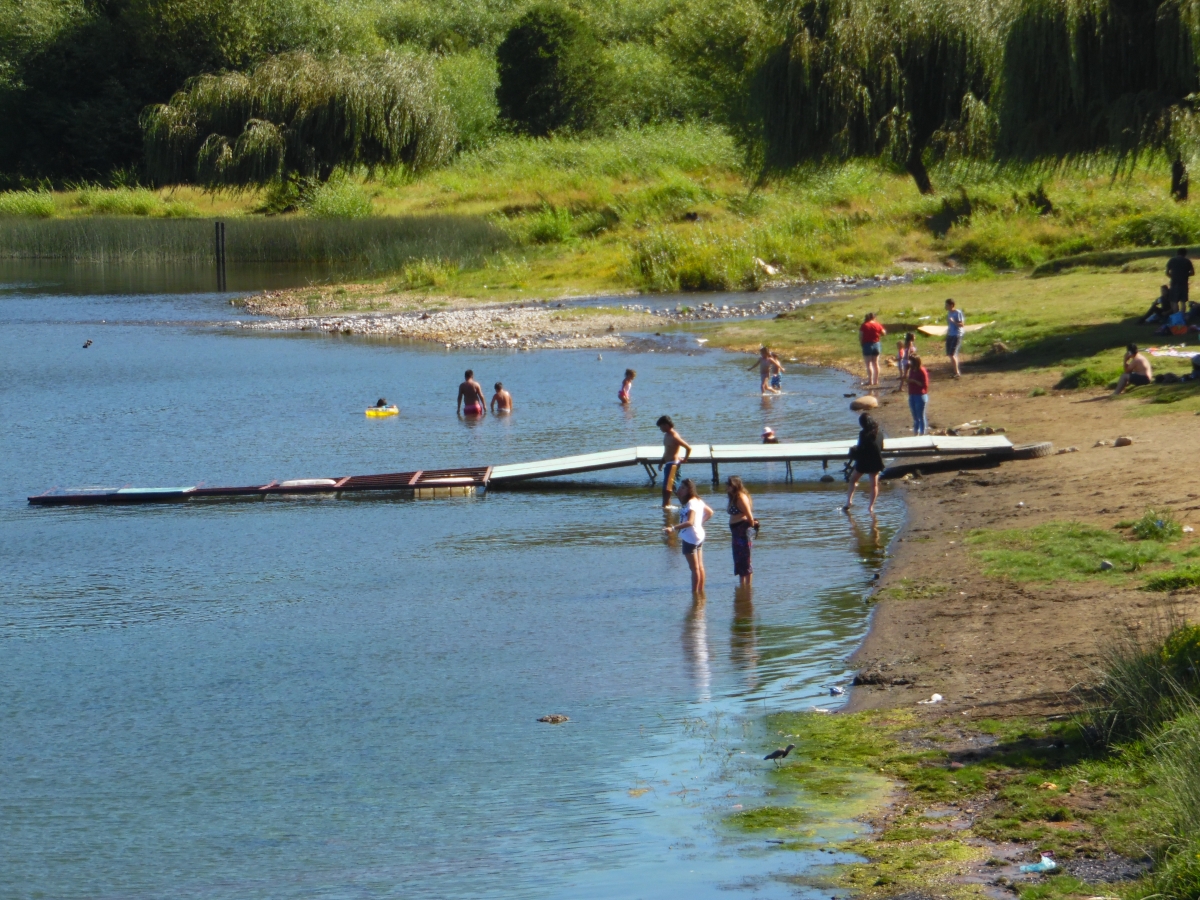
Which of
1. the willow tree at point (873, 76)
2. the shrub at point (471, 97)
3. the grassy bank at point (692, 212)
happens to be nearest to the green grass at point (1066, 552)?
the grassy bank at point (692, 212)

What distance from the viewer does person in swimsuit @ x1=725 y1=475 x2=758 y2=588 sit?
48.4 ft

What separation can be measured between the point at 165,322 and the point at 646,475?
87.3ft

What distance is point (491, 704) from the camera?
11852 millimetres

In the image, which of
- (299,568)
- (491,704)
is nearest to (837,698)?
(491,704)

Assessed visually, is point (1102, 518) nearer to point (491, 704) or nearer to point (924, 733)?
point (924, 733)

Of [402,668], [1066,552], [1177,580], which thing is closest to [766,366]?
[1066,552]

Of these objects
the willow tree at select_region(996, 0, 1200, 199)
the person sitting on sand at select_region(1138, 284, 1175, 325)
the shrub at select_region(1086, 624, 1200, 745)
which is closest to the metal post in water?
the willow tree at select_region(996, 0, 1200, 199)

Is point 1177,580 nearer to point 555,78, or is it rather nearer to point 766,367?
point 766,367

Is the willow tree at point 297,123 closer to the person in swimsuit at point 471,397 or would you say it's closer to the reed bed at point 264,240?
the reed bed at point 264,240

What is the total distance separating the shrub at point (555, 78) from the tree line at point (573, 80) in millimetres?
121

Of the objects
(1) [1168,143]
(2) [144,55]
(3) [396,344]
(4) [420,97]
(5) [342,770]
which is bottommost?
(5) [342,770]

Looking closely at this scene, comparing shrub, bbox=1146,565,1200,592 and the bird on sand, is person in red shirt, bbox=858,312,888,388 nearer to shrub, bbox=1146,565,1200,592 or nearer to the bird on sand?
shrub, bbox=1146,565,1200,592

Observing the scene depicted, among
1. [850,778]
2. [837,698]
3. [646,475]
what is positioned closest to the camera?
[850,778]

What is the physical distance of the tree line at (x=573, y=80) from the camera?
33.5 metres
